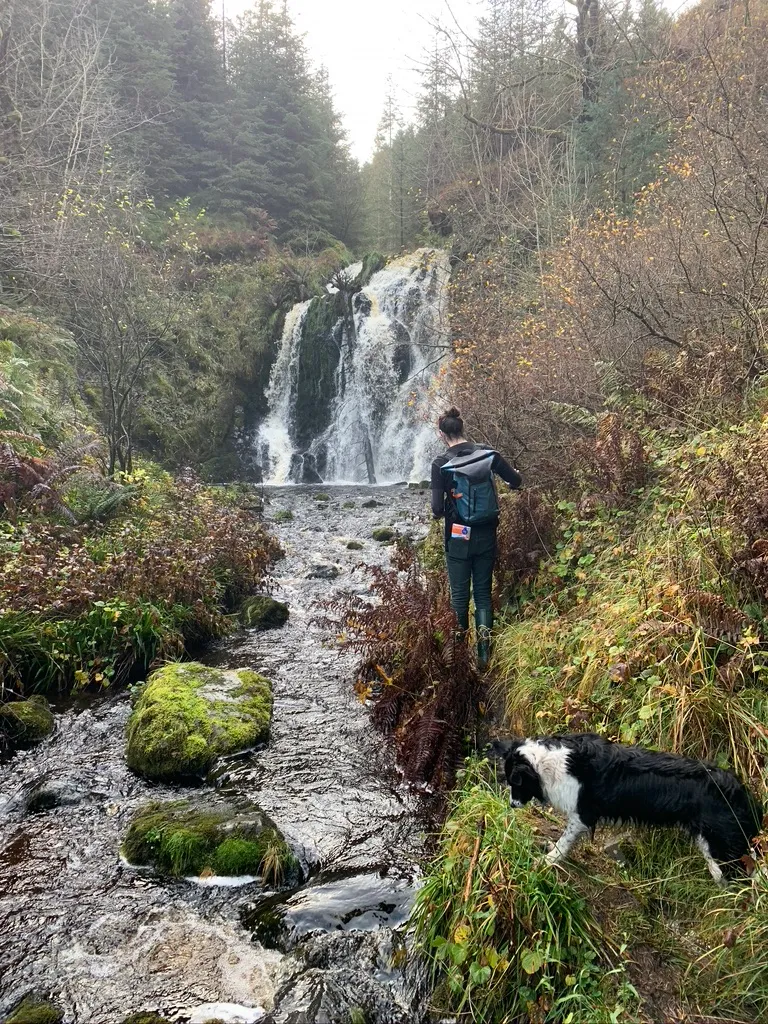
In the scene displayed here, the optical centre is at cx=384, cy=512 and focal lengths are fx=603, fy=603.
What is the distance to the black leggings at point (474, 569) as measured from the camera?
5199 mm

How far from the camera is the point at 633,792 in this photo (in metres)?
2.83

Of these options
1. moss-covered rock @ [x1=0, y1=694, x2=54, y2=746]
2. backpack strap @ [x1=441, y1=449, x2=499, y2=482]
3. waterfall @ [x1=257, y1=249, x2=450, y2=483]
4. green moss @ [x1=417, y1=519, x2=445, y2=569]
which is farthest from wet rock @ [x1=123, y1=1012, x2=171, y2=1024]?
waterfall @ [x1=257, y1=249, x2=450, y2=483]

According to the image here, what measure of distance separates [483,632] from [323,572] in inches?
195

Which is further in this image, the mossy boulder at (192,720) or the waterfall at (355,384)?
the waterfall at (355,384)

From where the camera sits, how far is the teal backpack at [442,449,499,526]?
5031 millimetres

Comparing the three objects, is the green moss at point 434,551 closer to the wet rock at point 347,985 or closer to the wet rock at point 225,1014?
the wet rock at point 347,985

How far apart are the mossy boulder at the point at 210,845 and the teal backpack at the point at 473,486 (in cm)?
277

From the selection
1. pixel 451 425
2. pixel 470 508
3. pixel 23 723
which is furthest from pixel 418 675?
pixel 23 723

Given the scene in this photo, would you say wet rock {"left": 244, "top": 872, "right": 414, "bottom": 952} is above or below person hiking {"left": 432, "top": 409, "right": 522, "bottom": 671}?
below

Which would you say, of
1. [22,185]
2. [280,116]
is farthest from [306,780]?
[280,116]

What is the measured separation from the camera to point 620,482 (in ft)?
17.9

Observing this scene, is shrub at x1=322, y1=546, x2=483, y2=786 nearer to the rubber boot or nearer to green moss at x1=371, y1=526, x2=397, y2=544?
the rubber boot

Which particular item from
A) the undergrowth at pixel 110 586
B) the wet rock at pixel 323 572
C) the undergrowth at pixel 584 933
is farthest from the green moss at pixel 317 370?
the undergrowth at pixel 584 933

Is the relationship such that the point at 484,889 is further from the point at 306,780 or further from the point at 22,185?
the point at 22,185
